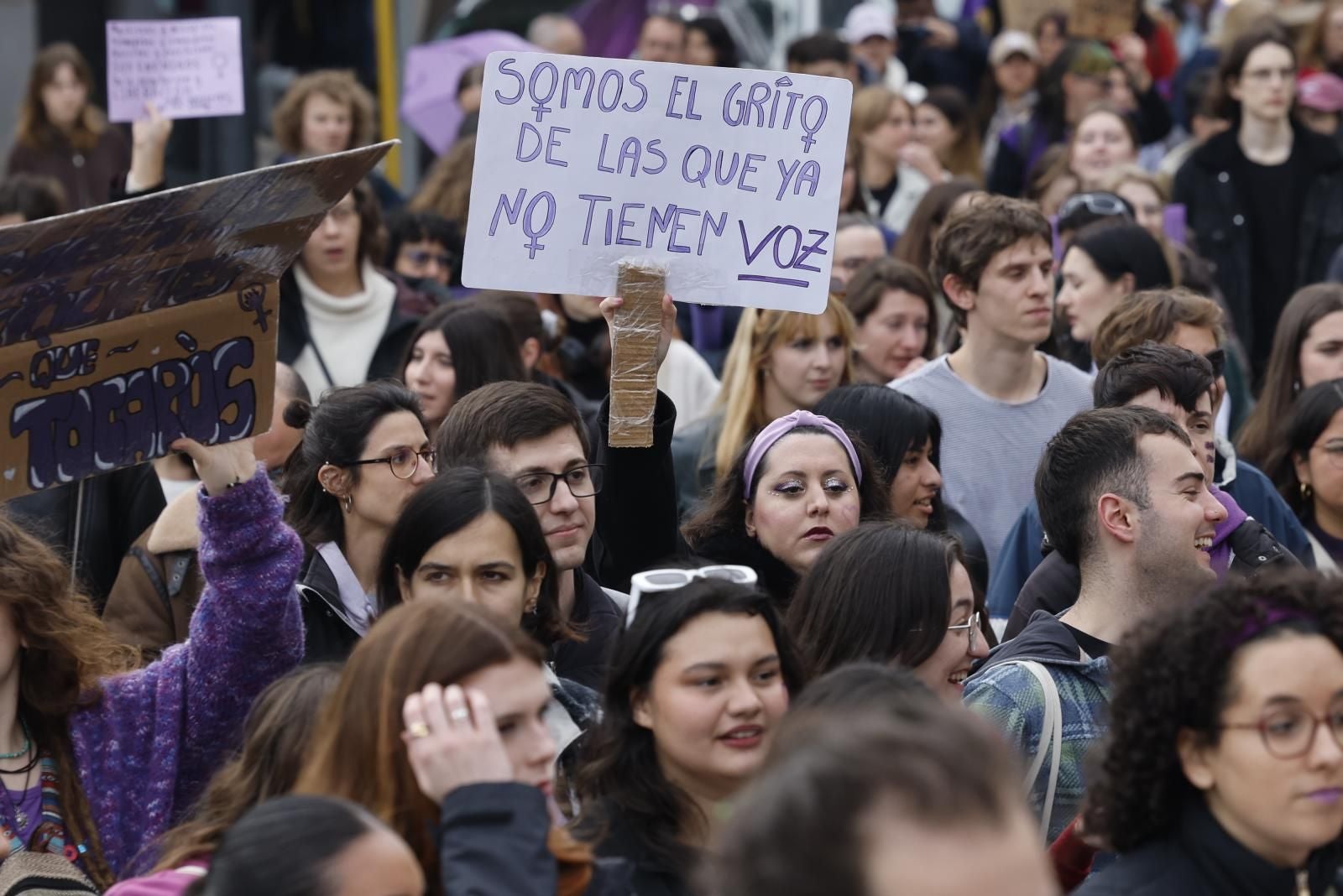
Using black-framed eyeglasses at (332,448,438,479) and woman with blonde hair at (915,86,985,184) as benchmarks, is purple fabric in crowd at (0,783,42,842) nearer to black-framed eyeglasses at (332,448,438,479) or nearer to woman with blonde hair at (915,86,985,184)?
black-framed eyeglasses at (332,448,438,479)

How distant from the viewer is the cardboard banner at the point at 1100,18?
42.4ft

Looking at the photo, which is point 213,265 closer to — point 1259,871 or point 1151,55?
point 1259,871

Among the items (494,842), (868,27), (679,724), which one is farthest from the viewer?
(868,27)

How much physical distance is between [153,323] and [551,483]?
134 centimetres

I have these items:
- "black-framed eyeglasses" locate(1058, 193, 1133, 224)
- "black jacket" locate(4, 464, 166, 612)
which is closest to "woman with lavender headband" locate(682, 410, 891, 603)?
"black jacket" locate(4, 464, 166, 612)

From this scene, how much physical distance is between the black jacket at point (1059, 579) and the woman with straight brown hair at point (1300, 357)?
5.27 feet

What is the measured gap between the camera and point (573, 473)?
5.23m

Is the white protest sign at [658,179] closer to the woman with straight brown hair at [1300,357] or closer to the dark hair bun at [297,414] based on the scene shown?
the dark hair bun at [297,414]

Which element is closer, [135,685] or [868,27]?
[135,685]

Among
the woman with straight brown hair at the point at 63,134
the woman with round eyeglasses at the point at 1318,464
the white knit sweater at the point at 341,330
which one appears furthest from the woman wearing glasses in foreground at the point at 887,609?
the woman with straight brown hair at the point at 63,134

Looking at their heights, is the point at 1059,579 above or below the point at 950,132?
Answer: below

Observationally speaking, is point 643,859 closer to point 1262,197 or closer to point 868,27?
point 1262,197

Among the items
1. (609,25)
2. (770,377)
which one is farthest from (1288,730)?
(609,25)

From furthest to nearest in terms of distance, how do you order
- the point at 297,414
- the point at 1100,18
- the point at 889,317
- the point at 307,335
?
the point at 1100,18, the point at 307,335, the point at 889,317, the point at 297,414
